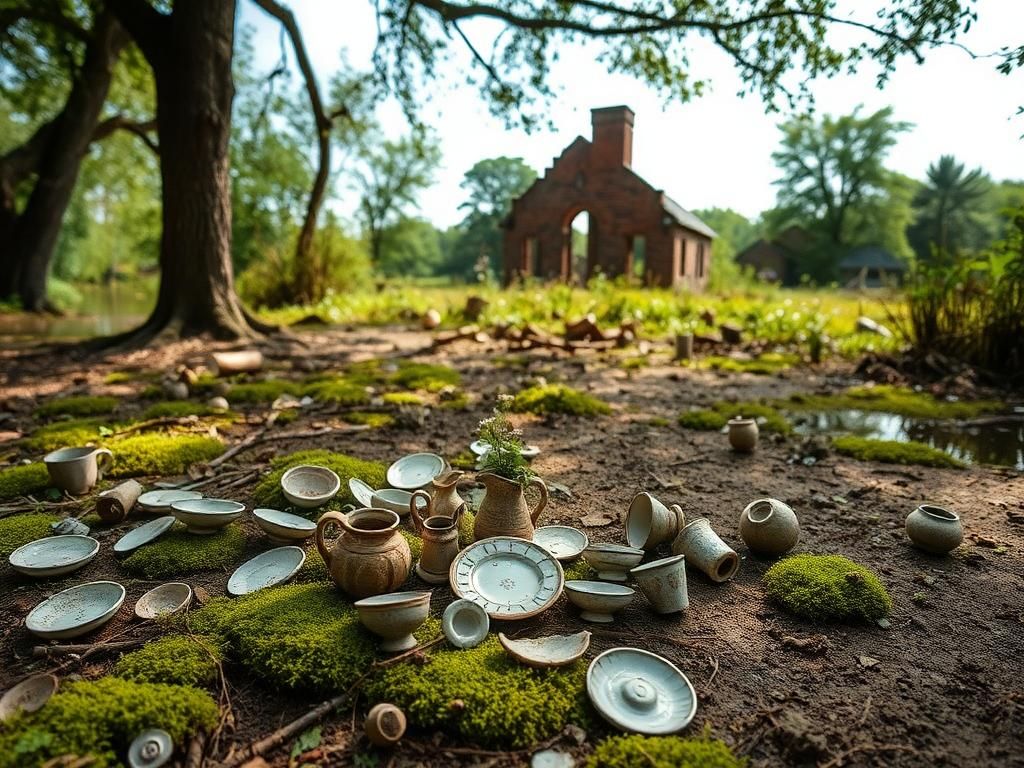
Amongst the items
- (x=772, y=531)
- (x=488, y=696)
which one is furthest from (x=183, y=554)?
(x=772, y=531)

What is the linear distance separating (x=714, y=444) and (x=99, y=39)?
46.0ft

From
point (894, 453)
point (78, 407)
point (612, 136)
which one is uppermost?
point (612, 136)

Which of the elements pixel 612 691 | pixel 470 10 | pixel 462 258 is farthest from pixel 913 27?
pixel 462 258

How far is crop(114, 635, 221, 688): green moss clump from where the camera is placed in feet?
5.30

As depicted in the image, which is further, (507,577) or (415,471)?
(415,471)

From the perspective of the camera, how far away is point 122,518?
2727mm

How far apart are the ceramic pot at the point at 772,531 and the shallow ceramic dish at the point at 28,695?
2491mm

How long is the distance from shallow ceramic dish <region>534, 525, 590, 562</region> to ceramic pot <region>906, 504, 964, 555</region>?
149 centimetres

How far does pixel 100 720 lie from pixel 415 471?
181 cm

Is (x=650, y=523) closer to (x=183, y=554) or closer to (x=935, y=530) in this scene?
(x=935, y=530)

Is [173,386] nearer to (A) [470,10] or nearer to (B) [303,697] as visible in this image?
(B) [303,697]

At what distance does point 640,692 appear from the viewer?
5.17ft

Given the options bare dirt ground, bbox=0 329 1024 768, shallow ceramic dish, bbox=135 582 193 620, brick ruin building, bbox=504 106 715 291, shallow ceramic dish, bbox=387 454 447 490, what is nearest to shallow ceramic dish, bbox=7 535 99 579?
bare dirt ground, bbox=0 329 1024 768

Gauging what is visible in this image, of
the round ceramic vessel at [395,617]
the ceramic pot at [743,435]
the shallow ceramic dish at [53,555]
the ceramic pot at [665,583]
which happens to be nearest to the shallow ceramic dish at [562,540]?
the ceramic pot at [665,583]
